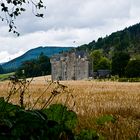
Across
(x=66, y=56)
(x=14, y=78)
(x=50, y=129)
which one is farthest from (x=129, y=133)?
Answer: (x=66, y=56)

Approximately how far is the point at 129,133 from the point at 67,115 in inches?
69.3

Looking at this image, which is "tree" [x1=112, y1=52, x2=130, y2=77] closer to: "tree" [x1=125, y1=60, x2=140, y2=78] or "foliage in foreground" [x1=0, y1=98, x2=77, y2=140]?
"tree" [x1=125, y1=60, x2=140, y2=78]

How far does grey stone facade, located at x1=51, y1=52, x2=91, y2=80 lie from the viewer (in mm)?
152625

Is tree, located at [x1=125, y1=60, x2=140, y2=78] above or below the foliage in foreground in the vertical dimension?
Result: below

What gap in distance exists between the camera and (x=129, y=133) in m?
4.84

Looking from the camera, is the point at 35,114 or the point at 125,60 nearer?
the point at 35,114

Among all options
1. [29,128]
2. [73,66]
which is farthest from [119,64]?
[29,128]

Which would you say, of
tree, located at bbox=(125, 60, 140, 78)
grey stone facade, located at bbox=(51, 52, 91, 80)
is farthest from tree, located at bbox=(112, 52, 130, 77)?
grey stone facade, located at bbox=(51, 52, 91, 80)

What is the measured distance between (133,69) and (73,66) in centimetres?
3086

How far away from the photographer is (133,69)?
129875 mm

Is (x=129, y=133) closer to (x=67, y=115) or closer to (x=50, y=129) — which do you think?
(x=67, y=115)

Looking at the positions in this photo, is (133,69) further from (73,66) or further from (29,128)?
A: (29,128)

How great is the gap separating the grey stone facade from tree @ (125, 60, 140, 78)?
20.8 metres

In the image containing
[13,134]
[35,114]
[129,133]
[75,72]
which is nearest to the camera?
[13,134]
